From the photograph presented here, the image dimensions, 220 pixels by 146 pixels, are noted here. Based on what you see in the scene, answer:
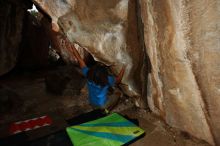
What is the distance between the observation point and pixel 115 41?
4531 mm

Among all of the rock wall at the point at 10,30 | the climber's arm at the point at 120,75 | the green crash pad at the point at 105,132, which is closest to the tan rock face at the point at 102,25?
the climber's arm at the point at 120,75

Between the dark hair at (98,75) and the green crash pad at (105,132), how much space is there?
72cm

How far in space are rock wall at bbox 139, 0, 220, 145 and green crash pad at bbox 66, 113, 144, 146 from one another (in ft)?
2.40

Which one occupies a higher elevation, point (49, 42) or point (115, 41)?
point (49, 42)

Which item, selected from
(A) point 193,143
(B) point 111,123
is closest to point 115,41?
(B) point 111,123

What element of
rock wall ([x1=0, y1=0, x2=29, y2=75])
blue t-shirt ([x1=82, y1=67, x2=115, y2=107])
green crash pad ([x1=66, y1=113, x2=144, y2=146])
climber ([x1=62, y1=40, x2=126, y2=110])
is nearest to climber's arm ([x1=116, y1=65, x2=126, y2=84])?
climber ([x1=62, y1=40, x2=126, y2=110])

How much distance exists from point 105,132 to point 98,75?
1.21m

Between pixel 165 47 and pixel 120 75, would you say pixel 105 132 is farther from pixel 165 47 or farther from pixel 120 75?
pixel 165 47

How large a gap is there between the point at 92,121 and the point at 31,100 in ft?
6.19

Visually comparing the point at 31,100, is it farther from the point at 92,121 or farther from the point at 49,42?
the point at 49,42

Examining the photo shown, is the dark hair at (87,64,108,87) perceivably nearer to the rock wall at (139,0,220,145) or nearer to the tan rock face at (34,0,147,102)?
the tan rock face at (34,0,147,102)

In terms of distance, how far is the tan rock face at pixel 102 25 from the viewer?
4.28 meters

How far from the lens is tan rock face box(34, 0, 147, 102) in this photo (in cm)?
428

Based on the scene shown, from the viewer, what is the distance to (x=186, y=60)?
373 cm
